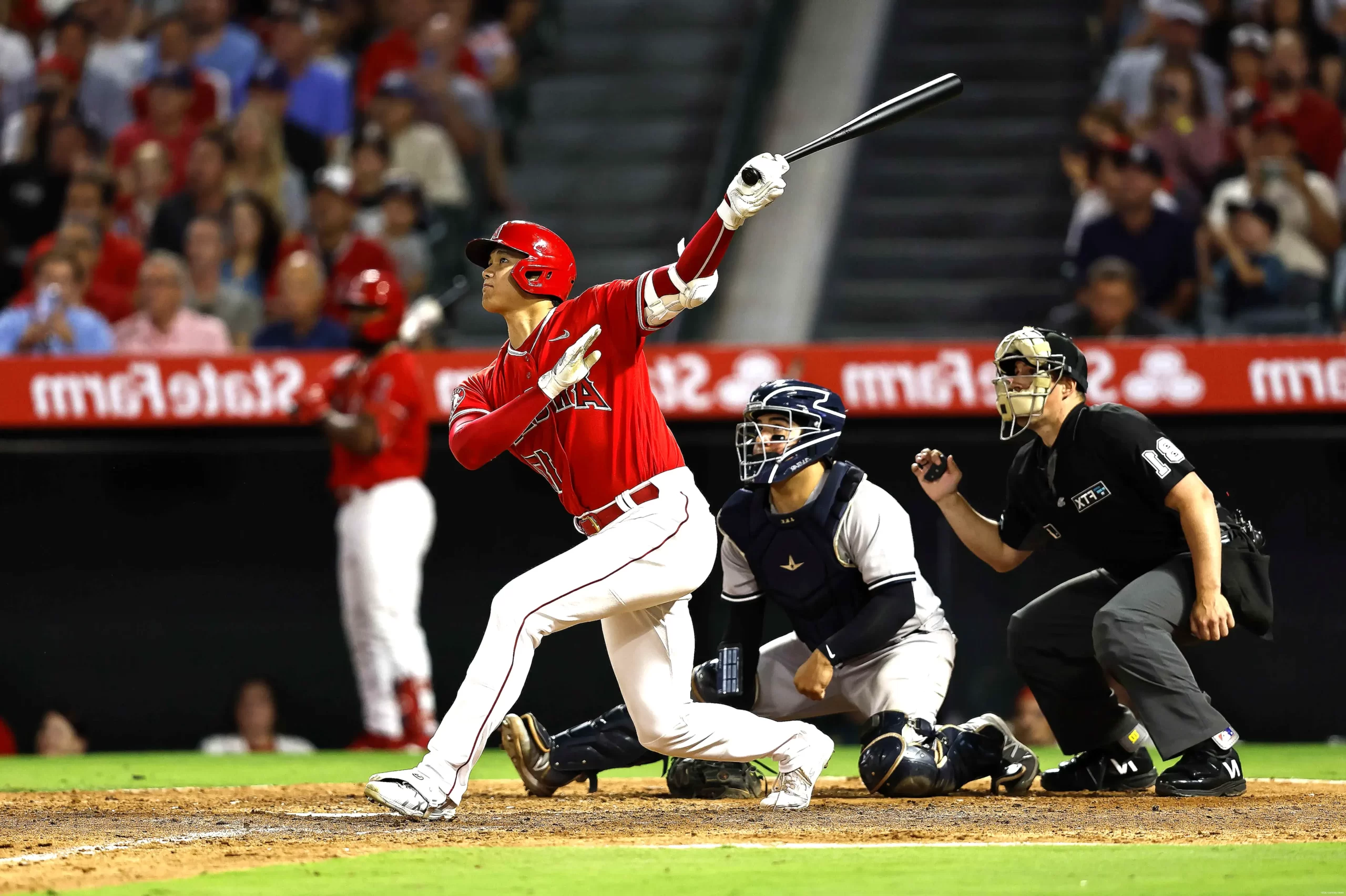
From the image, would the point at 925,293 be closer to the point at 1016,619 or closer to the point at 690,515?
the point at 1016,619

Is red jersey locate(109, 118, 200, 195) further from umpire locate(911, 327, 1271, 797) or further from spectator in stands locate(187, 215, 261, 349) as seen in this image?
umpire locate(911, 327, 1271, 797)

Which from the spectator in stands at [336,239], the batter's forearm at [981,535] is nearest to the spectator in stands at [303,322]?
the spectator in stands at [336,239]

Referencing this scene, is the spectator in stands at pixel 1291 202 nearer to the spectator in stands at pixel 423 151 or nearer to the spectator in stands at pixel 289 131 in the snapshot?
the spectator in stands at pixel 423 151

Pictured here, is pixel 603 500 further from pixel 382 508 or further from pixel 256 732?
pixel 256 732

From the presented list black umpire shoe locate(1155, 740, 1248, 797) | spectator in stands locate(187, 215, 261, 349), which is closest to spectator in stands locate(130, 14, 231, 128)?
spectator in stands locate(187, 215, 261, 349)

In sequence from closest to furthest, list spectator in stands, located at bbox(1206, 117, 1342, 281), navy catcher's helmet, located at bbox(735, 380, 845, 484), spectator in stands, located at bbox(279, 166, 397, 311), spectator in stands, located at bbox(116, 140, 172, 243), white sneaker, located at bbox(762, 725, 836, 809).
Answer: white sneaker, located at bbox(762, 725, 836, 809) < navy catcher's helmet, located at bbox(735, 380, 845, 484) < spectator in stands, located at bbox(1206, 117, 1342, 281) < spectator in stands, located at bbox(279, 166, 397, 311) < spectator in stands, located at bbox(116, 140, 172, 243)

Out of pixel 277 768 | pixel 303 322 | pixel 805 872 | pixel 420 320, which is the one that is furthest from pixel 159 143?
pixel 805 872

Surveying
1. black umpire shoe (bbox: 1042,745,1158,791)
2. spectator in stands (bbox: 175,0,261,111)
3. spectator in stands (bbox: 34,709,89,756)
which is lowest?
spectator in stands (bbox: 34,709,89,756)
